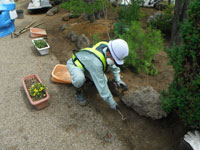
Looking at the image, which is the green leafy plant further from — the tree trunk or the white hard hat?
the tree trunk

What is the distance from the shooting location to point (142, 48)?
374cm

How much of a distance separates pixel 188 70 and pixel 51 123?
7.42 feet

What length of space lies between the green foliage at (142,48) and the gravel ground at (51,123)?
1.35m

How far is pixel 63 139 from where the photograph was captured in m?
2.71

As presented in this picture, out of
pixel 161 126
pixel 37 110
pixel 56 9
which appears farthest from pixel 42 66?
pixel 56 9

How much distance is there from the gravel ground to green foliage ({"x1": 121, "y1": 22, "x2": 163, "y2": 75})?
1346 millimetres

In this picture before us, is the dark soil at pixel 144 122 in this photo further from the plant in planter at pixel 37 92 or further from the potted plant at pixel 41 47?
the plant in planter at pixel 37 92

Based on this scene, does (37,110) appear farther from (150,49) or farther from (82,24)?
(82,24)

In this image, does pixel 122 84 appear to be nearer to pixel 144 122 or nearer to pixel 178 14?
pixel 144 122

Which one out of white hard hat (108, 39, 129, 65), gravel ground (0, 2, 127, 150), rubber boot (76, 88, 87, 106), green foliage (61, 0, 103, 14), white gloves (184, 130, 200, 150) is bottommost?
gravel ground (0, 2, 127, 150)

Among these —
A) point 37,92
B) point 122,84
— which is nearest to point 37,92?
point 37,92

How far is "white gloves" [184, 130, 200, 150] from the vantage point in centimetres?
194

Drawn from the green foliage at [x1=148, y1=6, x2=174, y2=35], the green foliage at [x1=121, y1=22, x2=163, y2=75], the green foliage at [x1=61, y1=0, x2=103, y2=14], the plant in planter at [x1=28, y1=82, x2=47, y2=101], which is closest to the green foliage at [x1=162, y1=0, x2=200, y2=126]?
the green foliage at [x1=121, y1=22, x2=163, y2=75]

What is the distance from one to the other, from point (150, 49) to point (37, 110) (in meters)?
2.52
